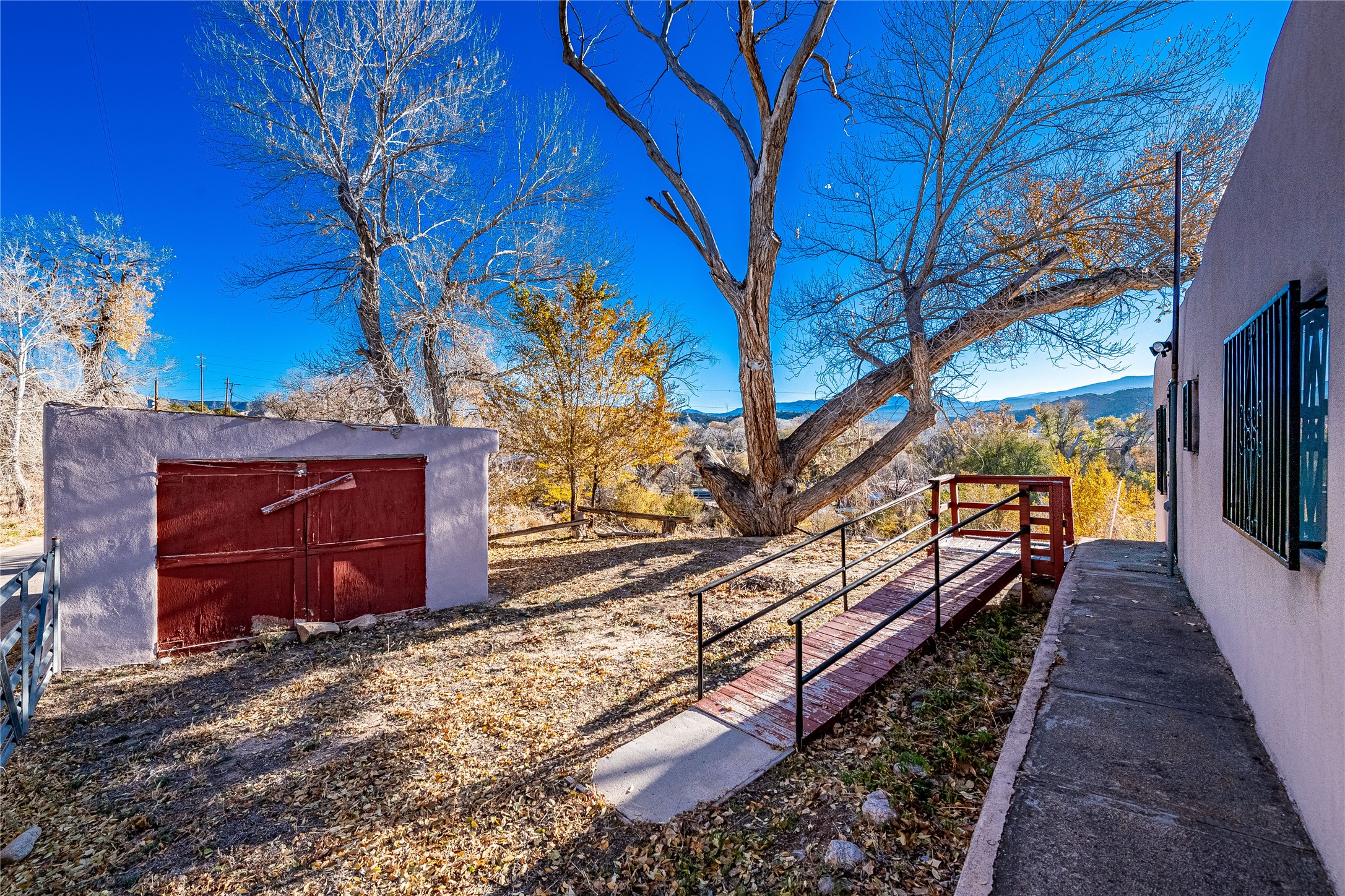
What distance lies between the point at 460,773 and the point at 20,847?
7.71 ft

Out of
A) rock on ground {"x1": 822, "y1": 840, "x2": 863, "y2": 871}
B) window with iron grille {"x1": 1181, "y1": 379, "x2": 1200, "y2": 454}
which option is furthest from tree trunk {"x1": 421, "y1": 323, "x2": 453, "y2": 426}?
window with iron grille {"x1": 1181, "y1": 379, "x2": 1200, "y2": 454}

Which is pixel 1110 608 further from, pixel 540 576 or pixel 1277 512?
pixel 540 576

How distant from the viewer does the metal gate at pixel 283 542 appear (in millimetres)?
5984

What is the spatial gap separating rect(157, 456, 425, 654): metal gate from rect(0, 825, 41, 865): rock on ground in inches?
130

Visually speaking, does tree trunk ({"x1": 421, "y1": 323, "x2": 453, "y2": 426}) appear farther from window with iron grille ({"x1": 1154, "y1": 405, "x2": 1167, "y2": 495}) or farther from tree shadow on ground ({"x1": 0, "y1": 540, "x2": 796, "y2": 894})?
window with iron grille ({"x1": 1154, "y1": 405, "x2": 1167, "y2": 495})

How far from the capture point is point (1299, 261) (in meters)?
2.31

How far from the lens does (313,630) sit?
6426mm

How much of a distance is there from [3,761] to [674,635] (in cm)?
542

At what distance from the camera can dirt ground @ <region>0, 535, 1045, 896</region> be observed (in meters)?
2.82

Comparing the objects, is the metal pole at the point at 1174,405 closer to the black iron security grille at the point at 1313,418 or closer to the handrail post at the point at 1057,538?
the handrail post at the point at 1057,538

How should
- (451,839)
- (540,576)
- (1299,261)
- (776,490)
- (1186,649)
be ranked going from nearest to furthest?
1. (1299,261)
2. (451,839)
3. (1186,649)
4. (540,576)
5. (776,490)

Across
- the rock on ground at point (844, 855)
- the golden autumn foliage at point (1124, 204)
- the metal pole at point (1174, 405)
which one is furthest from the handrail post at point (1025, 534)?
the golden autumn foliage at point (1124, 204)

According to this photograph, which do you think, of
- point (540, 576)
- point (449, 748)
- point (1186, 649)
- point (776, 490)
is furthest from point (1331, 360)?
point (776, 490)

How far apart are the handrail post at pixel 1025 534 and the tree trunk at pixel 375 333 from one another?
1367 cm
